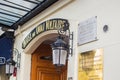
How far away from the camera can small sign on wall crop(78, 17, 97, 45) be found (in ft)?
15.5

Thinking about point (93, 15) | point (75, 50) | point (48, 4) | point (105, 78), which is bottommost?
point (105, 78)

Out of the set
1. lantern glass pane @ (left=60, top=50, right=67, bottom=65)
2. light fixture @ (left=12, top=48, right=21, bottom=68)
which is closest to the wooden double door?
light fixture @ (left=12, top=48, right=21, bottom=68)

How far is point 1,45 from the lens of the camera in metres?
8.77

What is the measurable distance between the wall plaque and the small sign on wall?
214 millimetres

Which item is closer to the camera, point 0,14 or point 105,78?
point 105,78

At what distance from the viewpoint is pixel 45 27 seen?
6.28 m

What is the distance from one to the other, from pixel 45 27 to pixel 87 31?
1.55 metres

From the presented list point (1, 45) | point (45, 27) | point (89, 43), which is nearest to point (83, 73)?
point (89, 43)

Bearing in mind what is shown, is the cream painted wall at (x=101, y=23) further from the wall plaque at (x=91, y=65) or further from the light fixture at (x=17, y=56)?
the light fixture at (x=17, y=56)

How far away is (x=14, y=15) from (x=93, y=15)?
131 inches

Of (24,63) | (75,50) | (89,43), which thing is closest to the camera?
(89,43)

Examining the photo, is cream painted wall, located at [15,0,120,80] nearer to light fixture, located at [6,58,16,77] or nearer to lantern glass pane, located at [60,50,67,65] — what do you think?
lantern glass pane, located at [60,50,67,65]

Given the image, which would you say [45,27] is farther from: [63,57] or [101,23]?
[101,23]

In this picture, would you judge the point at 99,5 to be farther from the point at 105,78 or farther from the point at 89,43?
the point at 105,78
